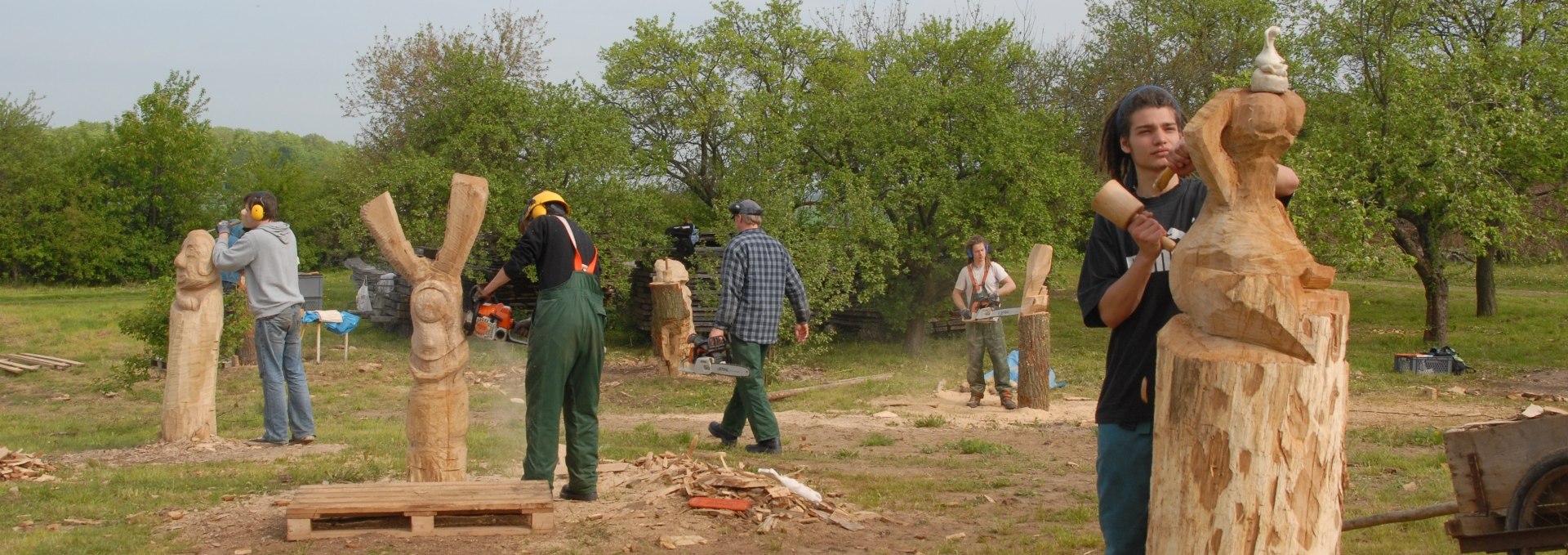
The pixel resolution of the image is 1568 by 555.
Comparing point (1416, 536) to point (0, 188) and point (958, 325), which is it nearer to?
point (958, 325)

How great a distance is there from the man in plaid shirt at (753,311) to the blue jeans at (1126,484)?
4.91 metres

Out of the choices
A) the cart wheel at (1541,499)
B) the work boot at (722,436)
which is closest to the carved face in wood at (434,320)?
the work boot at (722,436)

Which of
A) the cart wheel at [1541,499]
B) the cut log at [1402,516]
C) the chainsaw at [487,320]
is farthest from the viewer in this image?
the chainsaw at [487,320]

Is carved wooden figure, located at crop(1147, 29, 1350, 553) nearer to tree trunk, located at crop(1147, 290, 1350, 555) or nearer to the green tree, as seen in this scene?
tree trunk, located at crop(1147, 290, 1350, 555)

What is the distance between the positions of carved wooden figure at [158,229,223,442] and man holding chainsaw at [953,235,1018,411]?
20.2 ft

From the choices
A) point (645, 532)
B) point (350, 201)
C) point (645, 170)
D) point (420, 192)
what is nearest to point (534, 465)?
point (645, 532)

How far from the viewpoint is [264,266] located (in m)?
7.97

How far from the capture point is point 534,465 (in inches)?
235

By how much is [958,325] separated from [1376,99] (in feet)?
22.4

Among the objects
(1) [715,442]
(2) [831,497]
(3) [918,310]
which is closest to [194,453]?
(1) [715,442]

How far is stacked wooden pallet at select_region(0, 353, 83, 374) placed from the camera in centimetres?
1377

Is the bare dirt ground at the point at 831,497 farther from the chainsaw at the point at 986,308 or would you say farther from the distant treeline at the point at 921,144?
the distant treeline at the point at 921,144

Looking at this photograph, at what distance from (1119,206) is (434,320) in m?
3.95

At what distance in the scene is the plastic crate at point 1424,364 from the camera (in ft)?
44.5
